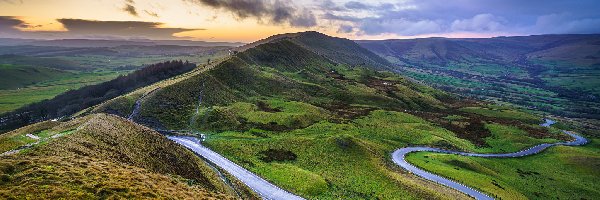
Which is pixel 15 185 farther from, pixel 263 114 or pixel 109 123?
pixel 263 114

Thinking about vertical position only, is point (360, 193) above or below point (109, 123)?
below

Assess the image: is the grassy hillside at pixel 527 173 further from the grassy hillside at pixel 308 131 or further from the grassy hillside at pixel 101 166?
the grassy hillside at pixel 101 166

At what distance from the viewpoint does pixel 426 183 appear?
7575 centimetres

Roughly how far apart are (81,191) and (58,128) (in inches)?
1193

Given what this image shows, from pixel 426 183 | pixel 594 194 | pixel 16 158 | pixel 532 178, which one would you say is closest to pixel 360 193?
pixel 426 183

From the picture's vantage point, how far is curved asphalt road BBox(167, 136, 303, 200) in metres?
61.6

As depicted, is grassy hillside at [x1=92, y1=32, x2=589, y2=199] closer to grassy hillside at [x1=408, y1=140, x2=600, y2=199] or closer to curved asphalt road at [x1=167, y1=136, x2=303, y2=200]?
curved asphalt road at [x1=167, y1=136, x2=303, y2=200]

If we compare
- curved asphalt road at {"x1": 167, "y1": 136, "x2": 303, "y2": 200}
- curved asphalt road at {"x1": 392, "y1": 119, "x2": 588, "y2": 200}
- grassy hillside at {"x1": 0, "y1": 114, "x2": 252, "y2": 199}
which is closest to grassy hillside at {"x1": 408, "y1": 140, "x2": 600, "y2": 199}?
curved asphalt road at {"x1": 392, "y1": 119, "x2": 588, "y2": 200}

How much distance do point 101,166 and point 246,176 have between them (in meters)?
31.1

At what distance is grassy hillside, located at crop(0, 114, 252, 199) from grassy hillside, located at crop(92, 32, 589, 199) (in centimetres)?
1983

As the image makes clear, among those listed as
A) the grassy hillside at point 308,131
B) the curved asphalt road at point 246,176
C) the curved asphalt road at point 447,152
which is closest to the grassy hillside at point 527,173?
the curved asphalt road at point 447,152

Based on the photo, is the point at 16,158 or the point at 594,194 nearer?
the point at 16,158

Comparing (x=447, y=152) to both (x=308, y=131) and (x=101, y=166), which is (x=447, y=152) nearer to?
(x=308, y=131)

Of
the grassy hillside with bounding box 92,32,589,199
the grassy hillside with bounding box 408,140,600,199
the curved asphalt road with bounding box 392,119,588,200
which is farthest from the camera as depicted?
the grassy hillside with bounding box 408,140,600,199
